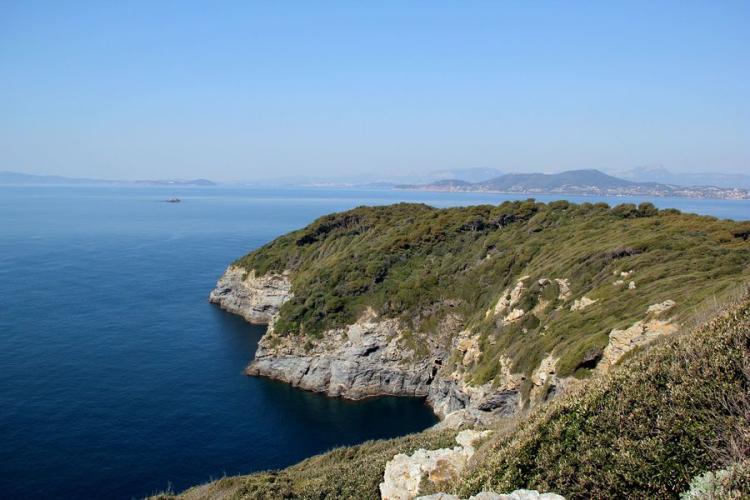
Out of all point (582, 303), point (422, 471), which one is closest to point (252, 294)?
point (582, 303)

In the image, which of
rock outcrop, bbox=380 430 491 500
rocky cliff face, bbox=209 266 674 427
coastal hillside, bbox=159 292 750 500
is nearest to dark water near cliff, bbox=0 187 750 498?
rocky cliff face, bbox=209 266 674 427

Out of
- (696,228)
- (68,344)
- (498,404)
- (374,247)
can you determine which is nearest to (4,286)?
(68,344)

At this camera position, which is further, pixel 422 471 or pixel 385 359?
pixel 385 359

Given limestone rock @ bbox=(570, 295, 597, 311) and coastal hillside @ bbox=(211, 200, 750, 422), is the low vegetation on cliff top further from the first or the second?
limestone rock @ bbox=(570, 295, 597, 311)

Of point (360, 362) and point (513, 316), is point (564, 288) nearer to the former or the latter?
point (513, 316)

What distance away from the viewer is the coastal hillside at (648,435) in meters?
10.1

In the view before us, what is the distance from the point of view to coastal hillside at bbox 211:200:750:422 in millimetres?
30578

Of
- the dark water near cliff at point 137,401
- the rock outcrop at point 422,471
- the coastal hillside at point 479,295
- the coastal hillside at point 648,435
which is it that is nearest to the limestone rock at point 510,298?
the coastal hillside at point 479,295

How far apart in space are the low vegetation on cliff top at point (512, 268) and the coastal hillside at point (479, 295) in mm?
168

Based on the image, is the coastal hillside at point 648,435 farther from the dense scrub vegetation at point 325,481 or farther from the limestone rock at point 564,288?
the limestone rock at point 564,288

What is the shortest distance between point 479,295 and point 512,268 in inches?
192

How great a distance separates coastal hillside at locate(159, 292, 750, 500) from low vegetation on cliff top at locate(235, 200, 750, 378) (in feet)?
44.8

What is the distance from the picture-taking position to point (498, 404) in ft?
119

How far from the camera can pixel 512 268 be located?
54.0 metres
